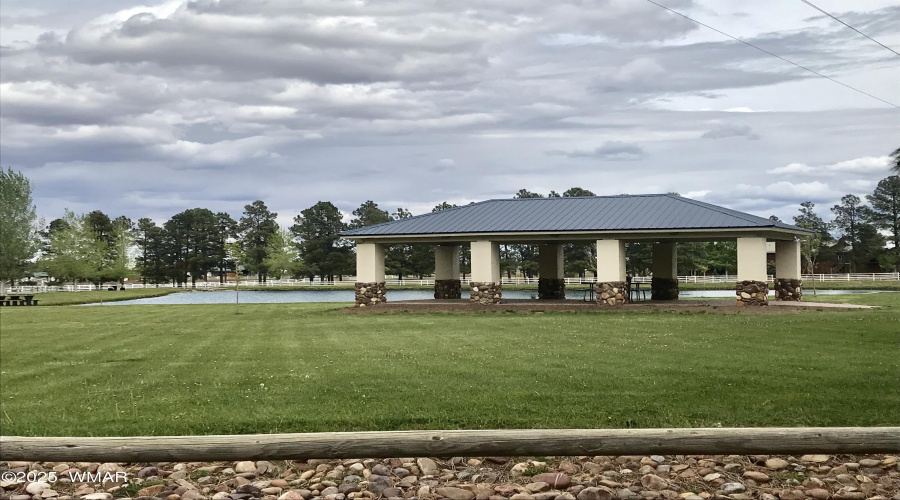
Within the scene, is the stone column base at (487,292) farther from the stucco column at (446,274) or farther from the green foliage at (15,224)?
the green foliage at (15,224)

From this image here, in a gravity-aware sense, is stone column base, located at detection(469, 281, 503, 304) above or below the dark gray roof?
below

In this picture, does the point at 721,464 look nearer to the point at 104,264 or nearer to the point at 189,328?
the point at 189,328

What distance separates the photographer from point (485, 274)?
92.7 ft

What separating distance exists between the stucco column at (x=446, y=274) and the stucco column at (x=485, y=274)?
4.90 meters

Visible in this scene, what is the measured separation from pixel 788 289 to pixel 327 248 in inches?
1852

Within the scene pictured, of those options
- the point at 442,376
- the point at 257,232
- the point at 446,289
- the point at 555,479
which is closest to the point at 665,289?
the point at 446,289

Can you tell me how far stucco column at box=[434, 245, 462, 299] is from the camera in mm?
33406

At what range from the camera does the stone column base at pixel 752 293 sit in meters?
25.2

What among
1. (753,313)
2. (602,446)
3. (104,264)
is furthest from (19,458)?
(104,264)

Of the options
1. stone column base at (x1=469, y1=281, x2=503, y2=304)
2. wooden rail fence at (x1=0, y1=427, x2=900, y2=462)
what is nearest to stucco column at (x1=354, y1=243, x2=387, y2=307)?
stone column base at (x1=469, y1=281, x2=503, y2=304)

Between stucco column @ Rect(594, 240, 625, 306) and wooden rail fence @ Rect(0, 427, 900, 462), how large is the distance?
814 inches

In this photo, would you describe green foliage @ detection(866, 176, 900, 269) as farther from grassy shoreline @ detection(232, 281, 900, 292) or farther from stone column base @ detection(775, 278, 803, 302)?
stone column base @ detection(775, 278, 803, 302)

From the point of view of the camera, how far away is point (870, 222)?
66688mm

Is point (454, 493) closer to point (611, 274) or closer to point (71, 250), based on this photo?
point (611, 274)
